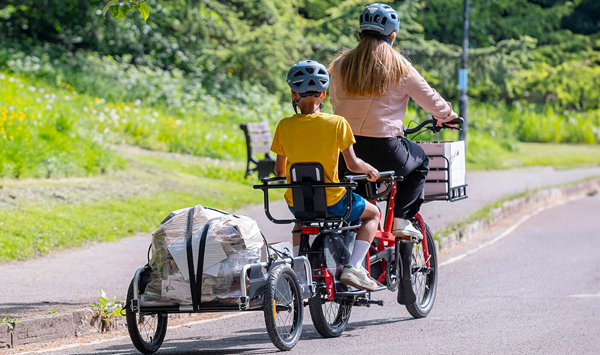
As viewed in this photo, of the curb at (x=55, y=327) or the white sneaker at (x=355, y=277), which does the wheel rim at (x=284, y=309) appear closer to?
the white sneaker at (x=355, y=277)

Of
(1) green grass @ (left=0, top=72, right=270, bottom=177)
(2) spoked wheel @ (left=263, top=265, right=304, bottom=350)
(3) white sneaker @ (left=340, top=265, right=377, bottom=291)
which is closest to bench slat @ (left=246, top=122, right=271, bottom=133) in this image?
(1) green grass @ (left=0, top=72, right=270, bottom=177)

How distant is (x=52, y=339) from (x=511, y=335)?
3214mm

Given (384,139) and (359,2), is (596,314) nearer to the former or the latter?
(384,139)

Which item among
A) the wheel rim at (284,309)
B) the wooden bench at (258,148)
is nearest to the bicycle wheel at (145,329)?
the wheel rim at (284,309)

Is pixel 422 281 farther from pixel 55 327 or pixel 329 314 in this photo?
pixel 55 327

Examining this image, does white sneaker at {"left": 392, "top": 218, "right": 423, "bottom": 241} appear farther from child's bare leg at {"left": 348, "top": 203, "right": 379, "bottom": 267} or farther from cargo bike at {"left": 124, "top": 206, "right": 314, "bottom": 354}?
cargo bike at {"left": 124, "top": 206, "right": 314, "bottom": 354}

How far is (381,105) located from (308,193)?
0.92 m

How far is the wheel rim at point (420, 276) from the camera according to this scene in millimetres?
7113

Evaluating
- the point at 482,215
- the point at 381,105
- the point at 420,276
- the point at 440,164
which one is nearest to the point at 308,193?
the point at 381,105

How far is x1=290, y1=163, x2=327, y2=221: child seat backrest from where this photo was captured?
5.89 meters

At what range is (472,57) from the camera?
2577cm

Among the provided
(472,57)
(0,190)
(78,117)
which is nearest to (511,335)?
(0,190)

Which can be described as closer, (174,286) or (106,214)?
(174,286)

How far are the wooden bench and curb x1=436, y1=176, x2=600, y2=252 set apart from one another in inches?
150
